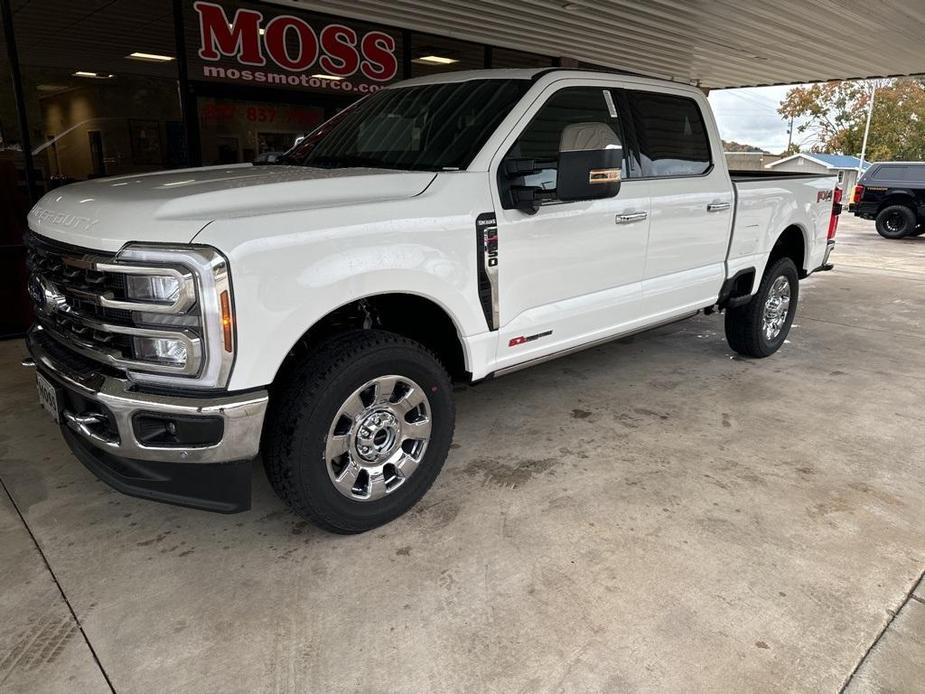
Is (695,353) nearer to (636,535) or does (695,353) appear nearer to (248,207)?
(636,535)

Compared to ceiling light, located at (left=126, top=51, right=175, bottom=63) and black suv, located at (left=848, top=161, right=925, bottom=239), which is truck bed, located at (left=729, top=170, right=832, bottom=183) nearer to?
ceiling light, located at (left=126, top=51, right=175, bottom=63)

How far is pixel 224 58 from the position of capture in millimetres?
7148

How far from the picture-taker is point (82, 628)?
93.0 inches

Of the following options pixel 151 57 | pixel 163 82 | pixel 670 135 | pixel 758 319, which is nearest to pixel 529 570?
pixel 670 135

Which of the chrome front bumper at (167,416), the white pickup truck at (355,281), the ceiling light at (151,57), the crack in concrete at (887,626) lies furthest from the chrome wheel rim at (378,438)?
the ceiling light at (151,57)

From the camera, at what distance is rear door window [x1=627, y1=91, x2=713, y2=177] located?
13.3 feet

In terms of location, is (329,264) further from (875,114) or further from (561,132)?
(875,114)

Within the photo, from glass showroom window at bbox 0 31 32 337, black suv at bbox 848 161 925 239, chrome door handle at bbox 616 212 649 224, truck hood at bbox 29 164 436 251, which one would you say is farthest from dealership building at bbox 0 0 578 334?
black suv at bbox 848 161 925 239

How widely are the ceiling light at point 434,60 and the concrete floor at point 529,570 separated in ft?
22.0

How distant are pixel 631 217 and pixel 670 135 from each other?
84 centimetres

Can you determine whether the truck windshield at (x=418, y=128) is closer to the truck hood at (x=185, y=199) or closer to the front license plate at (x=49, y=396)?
the truck hood at (x=185, y=199)

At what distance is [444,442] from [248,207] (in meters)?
1.34

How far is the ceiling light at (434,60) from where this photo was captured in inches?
367

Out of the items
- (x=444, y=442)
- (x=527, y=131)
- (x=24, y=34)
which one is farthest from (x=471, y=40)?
(x=444, y=442)
